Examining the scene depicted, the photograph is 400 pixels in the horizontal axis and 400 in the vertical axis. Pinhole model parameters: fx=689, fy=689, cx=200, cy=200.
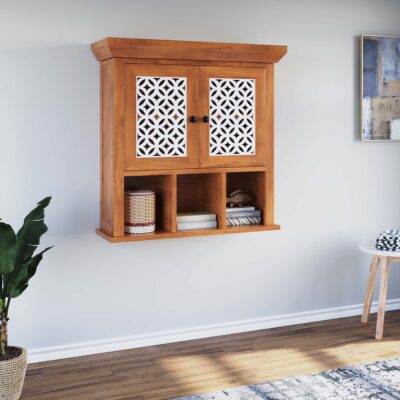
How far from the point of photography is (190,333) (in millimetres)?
4238

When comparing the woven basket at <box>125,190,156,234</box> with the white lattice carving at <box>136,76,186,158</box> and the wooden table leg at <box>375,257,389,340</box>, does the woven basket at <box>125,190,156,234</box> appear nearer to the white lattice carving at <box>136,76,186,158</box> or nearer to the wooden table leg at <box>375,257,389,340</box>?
the white lattice carving at <box>136,76,186,158</box>

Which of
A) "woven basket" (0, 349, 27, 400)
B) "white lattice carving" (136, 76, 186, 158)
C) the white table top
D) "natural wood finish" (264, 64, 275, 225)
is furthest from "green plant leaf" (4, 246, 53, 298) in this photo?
the white table top

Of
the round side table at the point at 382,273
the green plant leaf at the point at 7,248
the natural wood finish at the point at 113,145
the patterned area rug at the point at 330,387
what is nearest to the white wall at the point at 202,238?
the natural wood finish at the point at 113,145

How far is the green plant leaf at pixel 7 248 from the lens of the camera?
311 centimetres

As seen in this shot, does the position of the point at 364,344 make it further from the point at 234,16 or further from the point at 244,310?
the point at 234,16

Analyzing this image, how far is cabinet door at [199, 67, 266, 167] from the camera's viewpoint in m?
3.79

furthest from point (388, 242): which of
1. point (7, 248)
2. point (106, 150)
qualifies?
point (7, 248)

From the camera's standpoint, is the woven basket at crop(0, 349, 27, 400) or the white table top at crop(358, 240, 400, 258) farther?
the white table top at crop(358, 240, 400, 258)

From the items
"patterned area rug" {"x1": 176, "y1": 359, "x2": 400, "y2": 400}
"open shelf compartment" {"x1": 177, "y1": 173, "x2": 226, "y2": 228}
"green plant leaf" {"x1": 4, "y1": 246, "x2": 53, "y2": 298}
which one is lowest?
"patterned area rug" {"x1": 176, "y1": 359, "x2": 400, "y2": 400}

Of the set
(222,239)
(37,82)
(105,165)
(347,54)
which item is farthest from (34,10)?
(347,54)

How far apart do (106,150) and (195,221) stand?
639 mm

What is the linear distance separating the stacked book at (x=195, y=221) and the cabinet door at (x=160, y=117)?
304mm

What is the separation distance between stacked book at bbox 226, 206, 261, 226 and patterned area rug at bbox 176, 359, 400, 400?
3.08 feet

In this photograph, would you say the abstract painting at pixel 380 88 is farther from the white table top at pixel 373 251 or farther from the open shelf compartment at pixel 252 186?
the open shelf compartment at pixel 252 186
